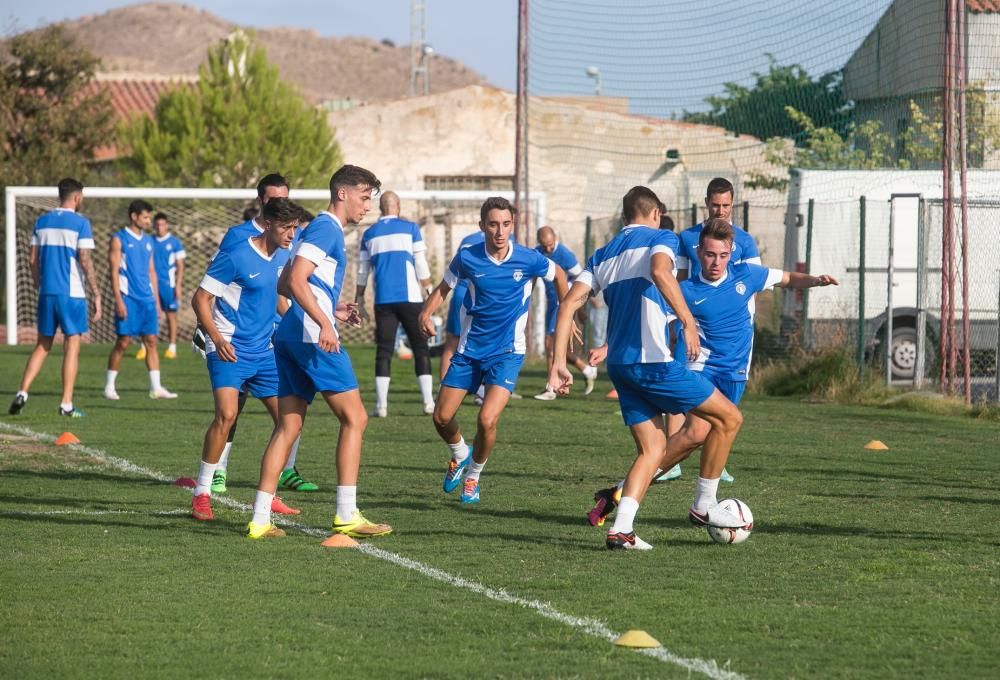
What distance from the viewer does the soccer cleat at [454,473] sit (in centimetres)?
976

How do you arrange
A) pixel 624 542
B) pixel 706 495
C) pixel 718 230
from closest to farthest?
pixel 624 542
pixel 706 495
pixel 718 230

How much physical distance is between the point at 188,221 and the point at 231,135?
468cm

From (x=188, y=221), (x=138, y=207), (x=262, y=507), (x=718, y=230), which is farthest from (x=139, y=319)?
(x=188, y=221)

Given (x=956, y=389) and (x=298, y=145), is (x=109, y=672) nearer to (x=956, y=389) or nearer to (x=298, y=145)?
(x=956, y=389)

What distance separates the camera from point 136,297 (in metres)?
17.1

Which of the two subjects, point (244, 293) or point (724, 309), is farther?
point (244, 293)

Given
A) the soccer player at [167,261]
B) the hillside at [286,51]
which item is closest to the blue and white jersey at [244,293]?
the soccer player at [167,261]

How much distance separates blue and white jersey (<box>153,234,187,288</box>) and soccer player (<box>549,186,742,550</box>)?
15129mm

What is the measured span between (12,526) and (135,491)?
4.77 feet

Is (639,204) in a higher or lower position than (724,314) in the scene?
higher

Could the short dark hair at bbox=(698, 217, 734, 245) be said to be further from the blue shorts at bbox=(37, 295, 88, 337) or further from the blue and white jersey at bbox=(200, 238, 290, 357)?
the blue shorts at bbox=(37, 295, 88, 337)

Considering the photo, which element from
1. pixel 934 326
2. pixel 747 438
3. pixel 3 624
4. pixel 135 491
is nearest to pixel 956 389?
pixel 934 326

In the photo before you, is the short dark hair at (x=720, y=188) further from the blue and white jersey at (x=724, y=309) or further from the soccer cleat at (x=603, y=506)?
the soccer cleat at (x=603, y=506)

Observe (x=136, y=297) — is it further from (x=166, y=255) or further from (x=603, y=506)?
(x=603, y=506)
